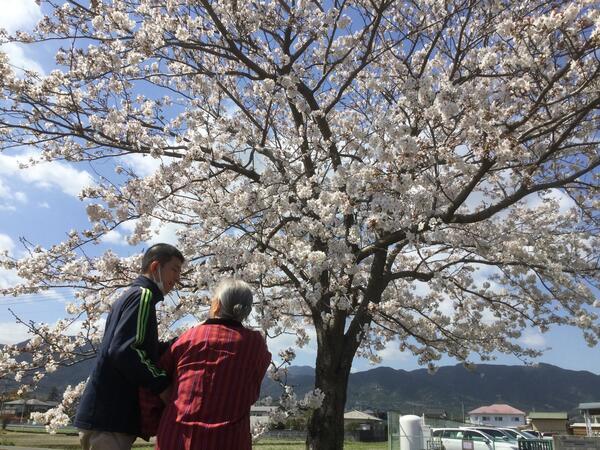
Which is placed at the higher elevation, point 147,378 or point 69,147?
point 69,147

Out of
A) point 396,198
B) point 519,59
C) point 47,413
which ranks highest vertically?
point 519,59

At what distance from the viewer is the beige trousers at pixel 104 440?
6.32 ft

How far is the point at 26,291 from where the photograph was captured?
6961 mm

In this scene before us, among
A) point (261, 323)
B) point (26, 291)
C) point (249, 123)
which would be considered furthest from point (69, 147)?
point (261, 323)

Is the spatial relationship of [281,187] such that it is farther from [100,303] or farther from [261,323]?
[100,303]

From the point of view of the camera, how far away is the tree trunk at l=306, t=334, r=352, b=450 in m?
5.78

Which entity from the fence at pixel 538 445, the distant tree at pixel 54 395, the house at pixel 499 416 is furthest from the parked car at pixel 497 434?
the house at pixel 499 416

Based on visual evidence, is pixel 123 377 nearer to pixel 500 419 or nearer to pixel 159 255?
pixel 159 255

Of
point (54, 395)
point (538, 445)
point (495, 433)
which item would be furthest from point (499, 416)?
point (54, 395)

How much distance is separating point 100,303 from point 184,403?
17.4 feet

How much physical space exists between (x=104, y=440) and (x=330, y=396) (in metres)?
4.38

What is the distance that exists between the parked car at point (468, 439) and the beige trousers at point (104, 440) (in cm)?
1613

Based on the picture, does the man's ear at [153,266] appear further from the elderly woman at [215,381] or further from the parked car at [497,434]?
the parked car at [497,434]

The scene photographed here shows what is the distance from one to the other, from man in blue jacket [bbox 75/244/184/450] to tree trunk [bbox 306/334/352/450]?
4151 mm
